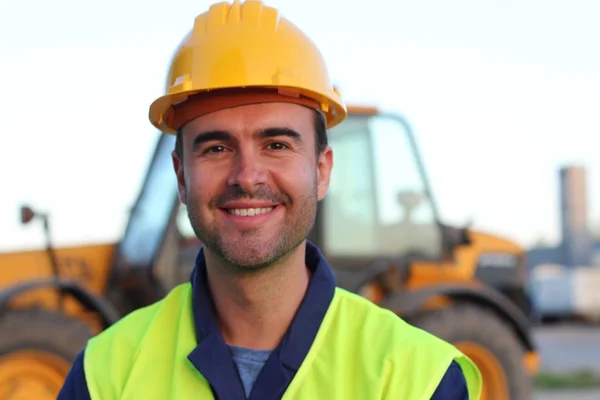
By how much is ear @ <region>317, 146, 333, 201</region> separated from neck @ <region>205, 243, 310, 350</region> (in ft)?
0.56

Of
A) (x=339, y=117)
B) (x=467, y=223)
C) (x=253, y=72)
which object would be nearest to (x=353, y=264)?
(x=467, y=223)

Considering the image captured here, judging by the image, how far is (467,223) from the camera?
597 cm

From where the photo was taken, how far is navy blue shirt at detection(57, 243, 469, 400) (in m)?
1.80

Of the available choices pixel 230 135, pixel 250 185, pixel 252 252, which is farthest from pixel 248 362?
pixel 230 135

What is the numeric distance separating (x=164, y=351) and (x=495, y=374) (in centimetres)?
410

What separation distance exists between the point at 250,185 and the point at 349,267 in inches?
139

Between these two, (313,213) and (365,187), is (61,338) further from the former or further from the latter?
(313,213)

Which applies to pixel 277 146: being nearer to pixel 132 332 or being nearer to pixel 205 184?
pixel 205 184

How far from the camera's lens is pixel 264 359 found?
1906 mm

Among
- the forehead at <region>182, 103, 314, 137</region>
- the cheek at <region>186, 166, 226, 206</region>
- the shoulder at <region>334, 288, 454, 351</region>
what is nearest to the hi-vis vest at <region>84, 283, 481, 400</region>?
the shoulder at <region>334, 288, 454, 351</region>

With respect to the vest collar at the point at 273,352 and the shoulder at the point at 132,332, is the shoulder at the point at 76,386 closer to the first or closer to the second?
the shoulder at the point at 132,332

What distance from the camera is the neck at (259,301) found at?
1.95 metres

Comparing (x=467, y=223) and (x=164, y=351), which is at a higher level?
(x=164, y=351)

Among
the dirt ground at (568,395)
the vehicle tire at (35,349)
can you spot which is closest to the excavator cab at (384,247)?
the vehicle tire at (35,349)
